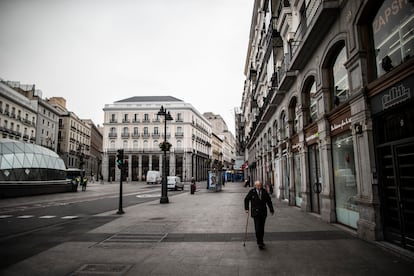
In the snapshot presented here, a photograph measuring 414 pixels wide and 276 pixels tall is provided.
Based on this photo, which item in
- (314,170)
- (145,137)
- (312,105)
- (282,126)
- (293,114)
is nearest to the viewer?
(314,170)

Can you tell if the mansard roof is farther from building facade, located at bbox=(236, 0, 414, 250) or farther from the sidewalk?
the sidewalk

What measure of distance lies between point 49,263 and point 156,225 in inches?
169

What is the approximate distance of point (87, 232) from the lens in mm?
8547

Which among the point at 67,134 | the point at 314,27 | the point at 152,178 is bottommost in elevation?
the point at 152,178

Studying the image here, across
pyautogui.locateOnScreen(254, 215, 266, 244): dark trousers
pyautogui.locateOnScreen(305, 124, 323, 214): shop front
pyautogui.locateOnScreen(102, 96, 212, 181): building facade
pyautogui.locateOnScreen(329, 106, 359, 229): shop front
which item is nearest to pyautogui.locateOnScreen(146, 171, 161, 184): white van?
pyautogui.locateOnScreen(102, 96, 212, 181): building facade

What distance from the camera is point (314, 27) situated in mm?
9680

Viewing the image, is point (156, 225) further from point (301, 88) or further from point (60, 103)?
point (60, 103)

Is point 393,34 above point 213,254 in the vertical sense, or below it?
above

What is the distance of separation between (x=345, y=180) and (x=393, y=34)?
177 inches

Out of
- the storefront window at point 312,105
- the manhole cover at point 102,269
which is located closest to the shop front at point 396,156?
the storefront window at point 312,105

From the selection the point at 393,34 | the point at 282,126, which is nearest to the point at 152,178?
the point at 282,126

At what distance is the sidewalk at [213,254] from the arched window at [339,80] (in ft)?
14.0

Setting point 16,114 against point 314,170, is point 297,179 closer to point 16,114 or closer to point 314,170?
point 314,170

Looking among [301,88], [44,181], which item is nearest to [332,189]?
[301,88]
